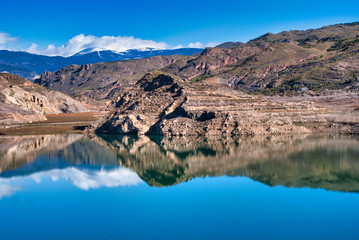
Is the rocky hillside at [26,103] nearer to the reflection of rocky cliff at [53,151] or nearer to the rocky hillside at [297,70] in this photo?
the reflection of rocky cliff at [53,151]

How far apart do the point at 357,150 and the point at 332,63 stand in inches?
2883

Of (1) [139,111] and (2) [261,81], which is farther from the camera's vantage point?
(2) [261,81]

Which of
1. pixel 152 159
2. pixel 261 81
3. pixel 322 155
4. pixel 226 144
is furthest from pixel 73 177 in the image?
pixel 261 81

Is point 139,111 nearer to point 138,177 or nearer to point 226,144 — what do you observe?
point 226,144

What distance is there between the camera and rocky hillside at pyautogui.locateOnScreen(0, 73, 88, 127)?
8446cm

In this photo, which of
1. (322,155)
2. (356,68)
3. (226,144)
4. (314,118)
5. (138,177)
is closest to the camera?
(138,177)

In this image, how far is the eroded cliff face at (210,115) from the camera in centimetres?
5169

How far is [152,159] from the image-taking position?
123 ft

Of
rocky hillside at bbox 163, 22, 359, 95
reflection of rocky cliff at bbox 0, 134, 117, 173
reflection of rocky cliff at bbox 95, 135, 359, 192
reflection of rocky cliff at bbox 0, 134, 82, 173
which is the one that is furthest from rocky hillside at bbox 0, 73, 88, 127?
rocky hillside at bbox 163, 22, 359, 95

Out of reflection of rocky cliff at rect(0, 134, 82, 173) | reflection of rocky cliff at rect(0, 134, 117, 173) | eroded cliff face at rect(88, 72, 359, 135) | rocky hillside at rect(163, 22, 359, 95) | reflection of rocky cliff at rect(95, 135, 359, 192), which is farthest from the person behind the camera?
rocky hillside at rect(163, 22, 359, 95)

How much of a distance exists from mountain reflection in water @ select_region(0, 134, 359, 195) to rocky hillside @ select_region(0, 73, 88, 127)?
35.7 m

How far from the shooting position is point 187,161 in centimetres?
3578

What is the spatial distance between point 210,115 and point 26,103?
75.0 meters

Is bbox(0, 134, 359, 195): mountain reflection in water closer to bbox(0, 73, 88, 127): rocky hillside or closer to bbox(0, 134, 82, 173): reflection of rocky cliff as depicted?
bbox(0, 134, 82, 173): reflection of rocky cliff
